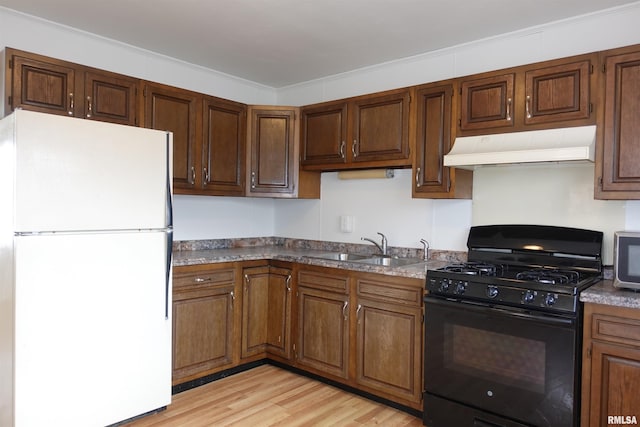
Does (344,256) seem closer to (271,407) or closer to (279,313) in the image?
(279,313)

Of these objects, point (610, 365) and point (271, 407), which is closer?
point (610, 365)

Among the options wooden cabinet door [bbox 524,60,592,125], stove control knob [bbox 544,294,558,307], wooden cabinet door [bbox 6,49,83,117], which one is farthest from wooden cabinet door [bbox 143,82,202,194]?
stove control knob [bbox 544,294,558,307]

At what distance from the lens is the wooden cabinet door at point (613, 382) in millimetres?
1989

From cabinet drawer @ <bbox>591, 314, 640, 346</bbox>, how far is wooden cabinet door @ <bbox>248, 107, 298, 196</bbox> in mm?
2436

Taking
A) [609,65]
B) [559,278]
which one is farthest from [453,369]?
[609,65]

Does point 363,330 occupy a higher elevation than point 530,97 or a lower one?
lower

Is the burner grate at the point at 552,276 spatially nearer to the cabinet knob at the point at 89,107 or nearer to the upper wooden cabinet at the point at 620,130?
the upper wooden cabinet at the point at 620,130

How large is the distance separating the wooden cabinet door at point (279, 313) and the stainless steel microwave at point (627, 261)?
6.91 ft

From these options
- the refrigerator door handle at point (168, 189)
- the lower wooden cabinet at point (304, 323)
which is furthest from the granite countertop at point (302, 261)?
the refrigerator door handle at point (168, 189)

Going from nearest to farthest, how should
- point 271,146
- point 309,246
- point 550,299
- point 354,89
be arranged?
point 550,299 < point 271,146 < point 354,89 < point 309,246

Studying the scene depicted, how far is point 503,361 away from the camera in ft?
7.57

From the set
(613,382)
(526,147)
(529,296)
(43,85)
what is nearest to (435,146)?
(526,147)

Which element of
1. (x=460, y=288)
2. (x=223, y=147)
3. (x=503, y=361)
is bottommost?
(x=503, y=361)

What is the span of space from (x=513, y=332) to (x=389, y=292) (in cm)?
79
